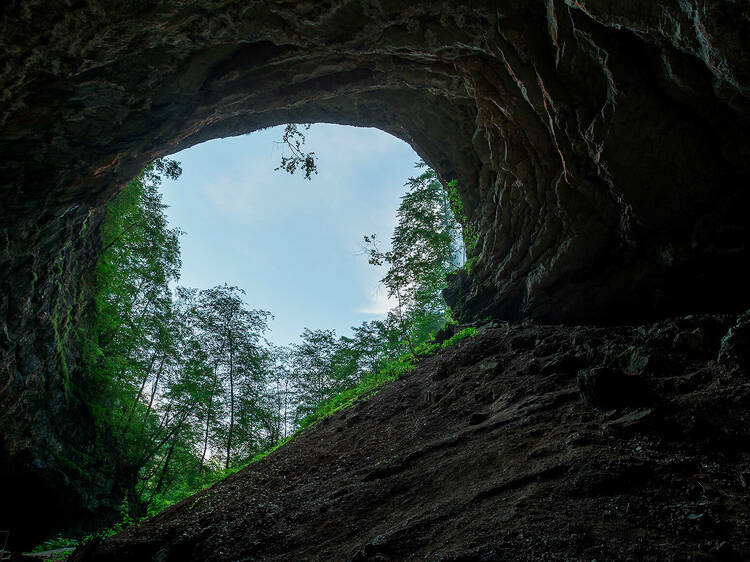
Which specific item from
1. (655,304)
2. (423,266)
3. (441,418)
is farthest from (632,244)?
(423,266)

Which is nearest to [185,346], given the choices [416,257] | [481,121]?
[416,257]

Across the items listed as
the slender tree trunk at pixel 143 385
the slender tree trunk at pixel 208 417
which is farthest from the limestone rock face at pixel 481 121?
the slender tree trunk at pixel 208 417

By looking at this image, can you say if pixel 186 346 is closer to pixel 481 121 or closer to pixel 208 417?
pixel 208 417

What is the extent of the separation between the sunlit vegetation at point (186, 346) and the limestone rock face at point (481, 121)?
2.52 meters

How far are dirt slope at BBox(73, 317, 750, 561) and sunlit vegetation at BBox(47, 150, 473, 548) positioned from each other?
4.35 m

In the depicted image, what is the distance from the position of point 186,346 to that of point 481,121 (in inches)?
674

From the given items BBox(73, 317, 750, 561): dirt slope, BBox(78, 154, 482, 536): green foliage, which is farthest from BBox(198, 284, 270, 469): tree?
BBox(73, 317, 750, 561): dirt slope

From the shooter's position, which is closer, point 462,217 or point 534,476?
point 534,476

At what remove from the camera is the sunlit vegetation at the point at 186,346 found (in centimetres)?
1234

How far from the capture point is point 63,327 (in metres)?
10.9

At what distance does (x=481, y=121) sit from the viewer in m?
9.50

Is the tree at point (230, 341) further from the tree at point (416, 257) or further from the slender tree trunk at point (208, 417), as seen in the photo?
the tree at point (416, 257)

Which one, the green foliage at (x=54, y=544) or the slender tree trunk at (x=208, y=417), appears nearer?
the green foliage at (x=54, y=544)

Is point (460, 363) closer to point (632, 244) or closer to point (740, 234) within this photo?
point (632, 244)
